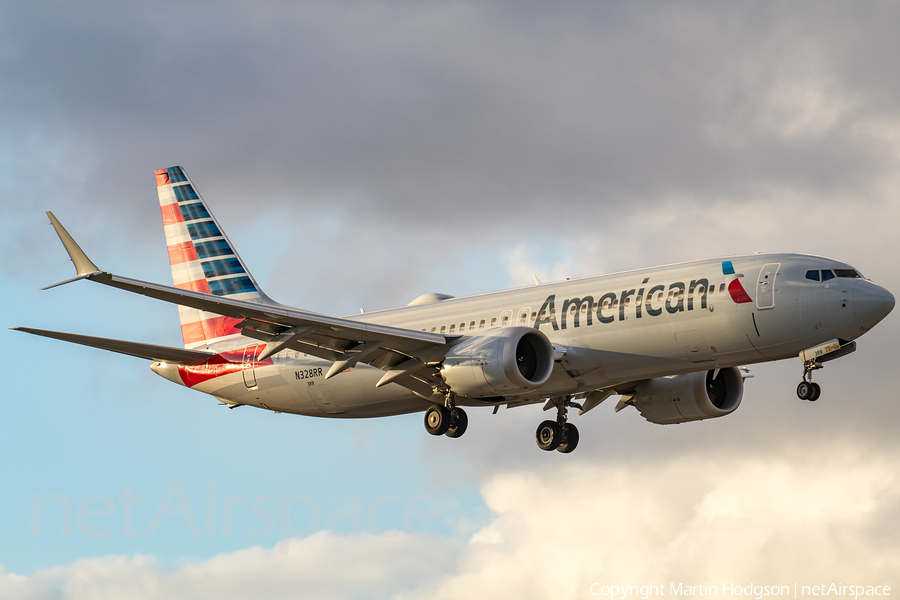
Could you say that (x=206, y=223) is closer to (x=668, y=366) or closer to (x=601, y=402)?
(x=601, y=402)

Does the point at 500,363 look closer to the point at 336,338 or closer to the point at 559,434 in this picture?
the point at 336,338

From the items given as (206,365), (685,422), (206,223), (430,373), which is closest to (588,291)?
→ (430,373)

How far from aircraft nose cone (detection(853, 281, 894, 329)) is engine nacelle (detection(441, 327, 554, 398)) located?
8672 mm

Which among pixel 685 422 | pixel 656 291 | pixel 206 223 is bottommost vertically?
pixel 685 422

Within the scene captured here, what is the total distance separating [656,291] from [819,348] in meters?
4.78

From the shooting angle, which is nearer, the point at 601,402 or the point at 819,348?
the point at 819,348

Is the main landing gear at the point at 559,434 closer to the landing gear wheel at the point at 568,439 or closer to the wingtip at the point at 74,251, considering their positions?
the landing gear wheel at the point at 568,439

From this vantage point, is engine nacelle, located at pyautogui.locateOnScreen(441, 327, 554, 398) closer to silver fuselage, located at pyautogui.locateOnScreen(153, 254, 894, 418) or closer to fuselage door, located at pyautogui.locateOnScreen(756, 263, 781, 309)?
silver fuselage, located at pyautogui.locateOnScreen(153, 254, 894, 418)

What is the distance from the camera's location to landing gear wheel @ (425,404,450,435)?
1328 inches

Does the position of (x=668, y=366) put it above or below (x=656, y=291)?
below

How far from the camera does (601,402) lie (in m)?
38.2

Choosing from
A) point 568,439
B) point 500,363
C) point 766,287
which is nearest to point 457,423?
point 500,363

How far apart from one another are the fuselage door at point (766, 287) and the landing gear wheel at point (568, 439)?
9762 mm

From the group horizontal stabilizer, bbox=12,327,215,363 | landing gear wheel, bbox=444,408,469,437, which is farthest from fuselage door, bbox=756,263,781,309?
horizontal stabilizer, bbox=12,327,215,363
